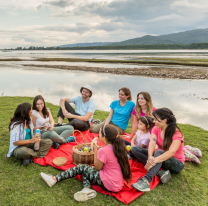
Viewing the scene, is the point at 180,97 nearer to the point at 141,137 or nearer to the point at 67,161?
the point at 141,137

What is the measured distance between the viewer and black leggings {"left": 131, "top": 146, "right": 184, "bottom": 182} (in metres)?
4.04

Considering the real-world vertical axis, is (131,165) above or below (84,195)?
below

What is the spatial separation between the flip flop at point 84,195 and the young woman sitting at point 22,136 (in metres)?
1.78

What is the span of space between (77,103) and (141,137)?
2.87 metres

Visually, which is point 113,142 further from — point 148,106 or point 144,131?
point 148,106

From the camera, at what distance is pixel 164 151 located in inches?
168

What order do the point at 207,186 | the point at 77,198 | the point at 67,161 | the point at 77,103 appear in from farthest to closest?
the point at 77,103
the point at 67,161
the point at 207,186
the point at 77,198

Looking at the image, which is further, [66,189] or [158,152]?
[158,152]

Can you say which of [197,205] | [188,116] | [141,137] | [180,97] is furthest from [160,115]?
[180,97]

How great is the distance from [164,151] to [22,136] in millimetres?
3388

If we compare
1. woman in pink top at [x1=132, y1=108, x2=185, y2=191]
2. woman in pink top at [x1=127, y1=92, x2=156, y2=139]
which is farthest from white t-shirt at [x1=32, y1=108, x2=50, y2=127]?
woman in pink top at [x1=132, y1=108, x2=185, y2=191]

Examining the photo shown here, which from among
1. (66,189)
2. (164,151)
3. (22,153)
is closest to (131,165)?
(164,151)

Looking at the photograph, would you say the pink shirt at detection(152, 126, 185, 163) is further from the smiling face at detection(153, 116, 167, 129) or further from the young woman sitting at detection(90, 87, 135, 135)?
the young woman sitting at detection(90, 87, 135, 135)

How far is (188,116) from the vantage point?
380 inches
